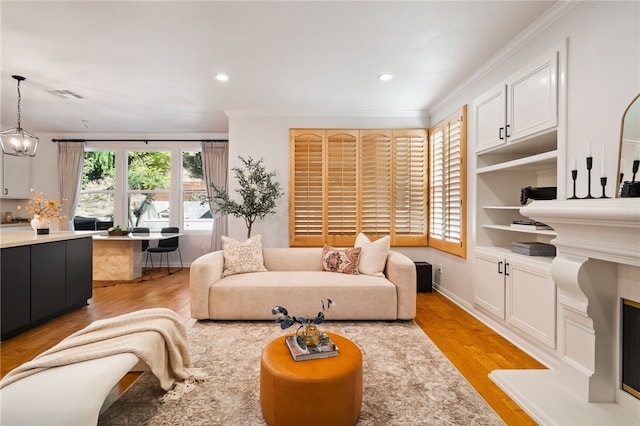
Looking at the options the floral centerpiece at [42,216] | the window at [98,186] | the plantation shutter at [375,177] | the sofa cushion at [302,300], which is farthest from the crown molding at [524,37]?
the window at [98,186]

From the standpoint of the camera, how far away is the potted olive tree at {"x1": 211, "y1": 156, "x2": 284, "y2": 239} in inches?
167

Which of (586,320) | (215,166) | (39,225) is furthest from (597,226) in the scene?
(215,166)

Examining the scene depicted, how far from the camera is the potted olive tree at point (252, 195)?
4238 millimetres

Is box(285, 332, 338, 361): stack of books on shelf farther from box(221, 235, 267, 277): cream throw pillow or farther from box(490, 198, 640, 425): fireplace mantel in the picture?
box(221, 235, 267, 277): cream throw pillow

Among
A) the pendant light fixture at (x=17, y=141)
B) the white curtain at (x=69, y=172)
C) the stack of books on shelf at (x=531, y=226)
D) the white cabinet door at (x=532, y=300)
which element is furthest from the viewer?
the white curtain at (x=69, y=172)

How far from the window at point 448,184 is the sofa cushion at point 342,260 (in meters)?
1.25

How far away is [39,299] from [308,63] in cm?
365

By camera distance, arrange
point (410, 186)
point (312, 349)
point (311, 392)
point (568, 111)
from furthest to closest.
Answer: point (410, 186), point (568, 111), point (312, 349), point (311, 392)

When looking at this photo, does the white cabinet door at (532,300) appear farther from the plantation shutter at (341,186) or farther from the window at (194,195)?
the window at (194,195)

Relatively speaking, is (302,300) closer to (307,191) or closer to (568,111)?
(307,191)

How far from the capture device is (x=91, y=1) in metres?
2.18

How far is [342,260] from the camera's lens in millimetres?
3584

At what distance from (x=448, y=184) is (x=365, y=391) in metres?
2.87

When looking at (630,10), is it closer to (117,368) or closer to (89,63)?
(117,368)
